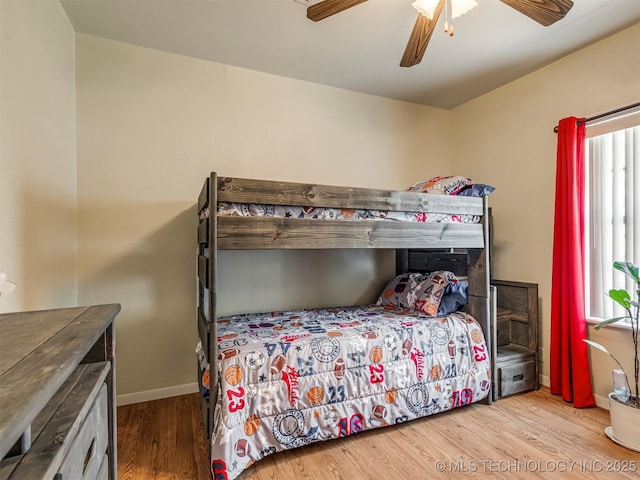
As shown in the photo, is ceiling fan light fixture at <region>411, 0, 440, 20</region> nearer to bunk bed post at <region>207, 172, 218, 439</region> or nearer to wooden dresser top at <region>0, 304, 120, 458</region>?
bunk bed post at <region>207, 172, 218, 439</region>

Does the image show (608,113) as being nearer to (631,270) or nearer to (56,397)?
(631,270)

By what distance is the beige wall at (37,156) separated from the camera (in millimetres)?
1377

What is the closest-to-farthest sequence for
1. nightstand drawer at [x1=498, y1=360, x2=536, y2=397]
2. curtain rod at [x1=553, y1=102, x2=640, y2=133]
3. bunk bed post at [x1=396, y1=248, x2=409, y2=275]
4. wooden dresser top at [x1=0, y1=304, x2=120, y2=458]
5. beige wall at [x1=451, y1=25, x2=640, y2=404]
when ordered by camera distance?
wooden dresser top at [x1=0, y1=304, x2=120, y2=458] → curtain rod at [x1=553, y1=102, x2=640, y2=133] → beige wall at [x1=451, y1=25, x2=640, y2=404] → nightstand drawer at [x1=498, y1=360, x2=536, y2=397] → bunk bed post at [x1=396, y1=248, x2=409, y2=275]

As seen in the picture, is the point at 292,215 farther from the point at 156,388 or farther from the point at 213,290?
the point at 156,388

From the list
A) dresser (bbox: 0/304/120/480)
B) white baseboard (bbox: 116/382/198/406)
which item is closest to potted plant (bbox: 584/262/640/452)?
dresser (bbox: 0/304/120/480)

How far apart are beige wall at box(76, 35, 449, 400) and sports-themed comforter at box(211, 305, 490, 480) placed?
449 mm

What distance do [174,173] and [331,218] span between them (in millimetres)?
1360

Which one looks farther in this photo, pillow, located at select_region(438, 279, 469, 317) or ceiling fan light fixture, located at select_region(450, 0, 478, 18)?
pillow, located at select_region(438, 279, 469, 317)

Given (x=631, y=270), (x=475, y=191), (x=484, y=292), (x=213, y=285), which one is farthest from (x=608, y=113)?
(x=213, y=285)

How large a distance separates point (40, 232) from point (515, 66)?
3.44 m

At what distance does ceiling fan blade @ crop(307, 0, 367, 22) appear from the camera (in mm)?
1551

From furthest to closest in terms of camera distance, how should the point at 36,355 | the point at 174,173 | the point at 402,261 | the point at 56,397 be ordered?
the point at 402,261 → the point at 174,173 → the point at 56,397 → the point at 36,355

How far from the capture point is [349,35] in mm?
2254

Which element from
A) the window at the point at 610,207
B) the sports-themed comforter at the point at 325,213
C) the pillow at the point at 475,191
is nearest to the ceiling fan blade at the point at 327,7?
the sports-themed comforter at the point at 325,213
